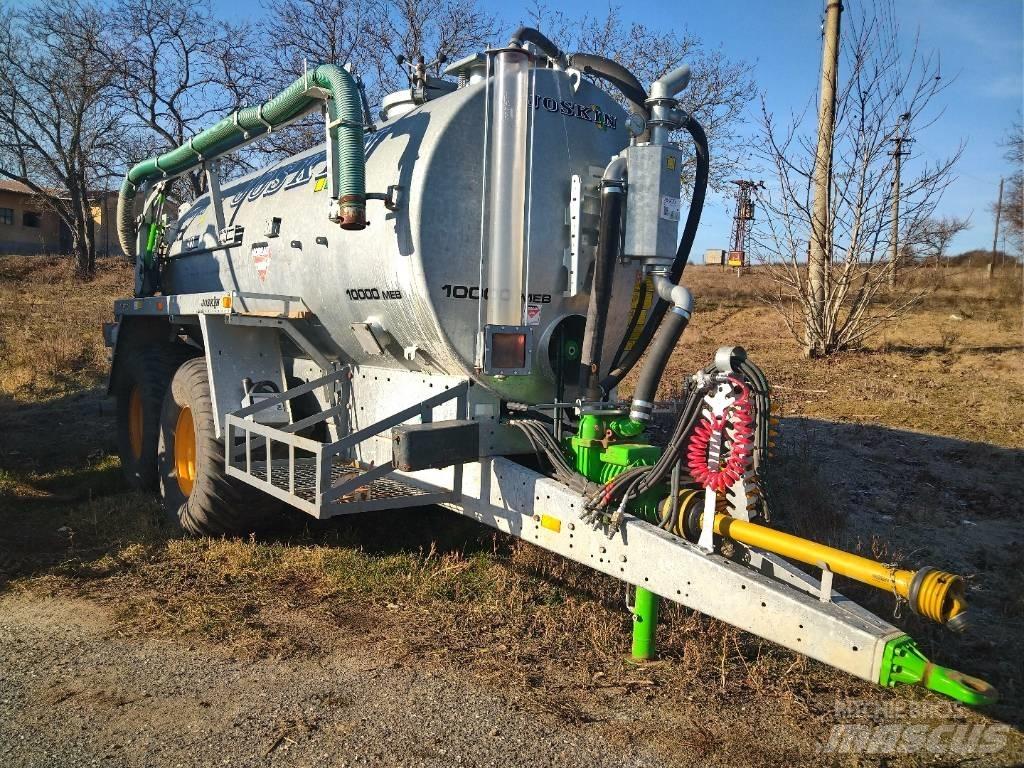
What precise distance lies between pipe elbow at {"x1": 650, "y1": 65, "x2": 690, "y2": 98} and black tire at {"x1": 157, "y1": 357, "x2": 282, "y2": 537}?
3460 mm

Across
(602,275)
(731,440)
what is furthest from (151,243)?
(731,440)

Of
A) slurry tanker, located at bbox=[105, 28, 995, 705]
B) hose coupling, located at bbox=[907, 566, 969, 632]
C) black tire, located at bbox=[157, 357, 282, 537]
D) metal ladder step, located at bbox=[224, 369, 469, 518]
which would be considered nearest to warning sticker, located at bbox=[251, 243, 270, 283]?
slurry tanker, located at bbox=[105, 28, 995, 705]

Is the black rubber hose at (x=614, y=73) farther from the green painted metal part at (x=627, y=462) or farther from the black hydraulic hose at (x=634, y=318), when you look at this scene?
the green painted metal part at (x=627, y=462)

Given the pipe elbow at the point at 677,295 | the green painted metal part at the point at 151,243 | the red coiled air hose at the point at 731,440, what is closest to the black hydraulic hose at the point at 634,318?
the pipe elbow at the point at 677,295

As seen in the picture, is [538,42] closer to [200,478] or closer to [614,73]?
[614,73]

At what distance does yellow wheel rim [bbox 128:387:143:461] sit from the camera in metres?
6.88

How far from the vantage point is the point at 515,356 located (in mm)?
4250

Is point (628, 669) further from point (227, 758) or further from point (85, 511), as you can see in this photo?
point (85, 511)

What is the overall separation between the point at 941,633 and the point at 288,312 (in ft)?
14.0

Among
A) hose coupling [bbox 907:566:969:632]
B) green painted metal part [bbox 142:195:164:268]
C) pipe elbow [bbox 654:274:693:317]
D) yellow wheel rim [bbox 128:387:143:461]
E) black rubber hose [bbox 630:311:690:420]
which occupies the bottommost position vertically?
yellow wheel rim [bbox 128:387:143:461]

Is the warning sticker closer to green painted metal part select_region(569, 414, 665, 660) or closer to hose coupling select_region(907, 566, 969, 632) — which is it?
green painted metal part select_region(569, 414, 665, 660)

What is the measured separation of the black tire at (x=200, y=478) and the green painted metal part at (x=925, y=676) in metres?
3.89

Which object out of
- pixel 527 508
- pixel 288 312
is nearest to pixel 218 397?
pixel 288 312

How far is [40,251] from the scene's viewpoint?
41.0m
